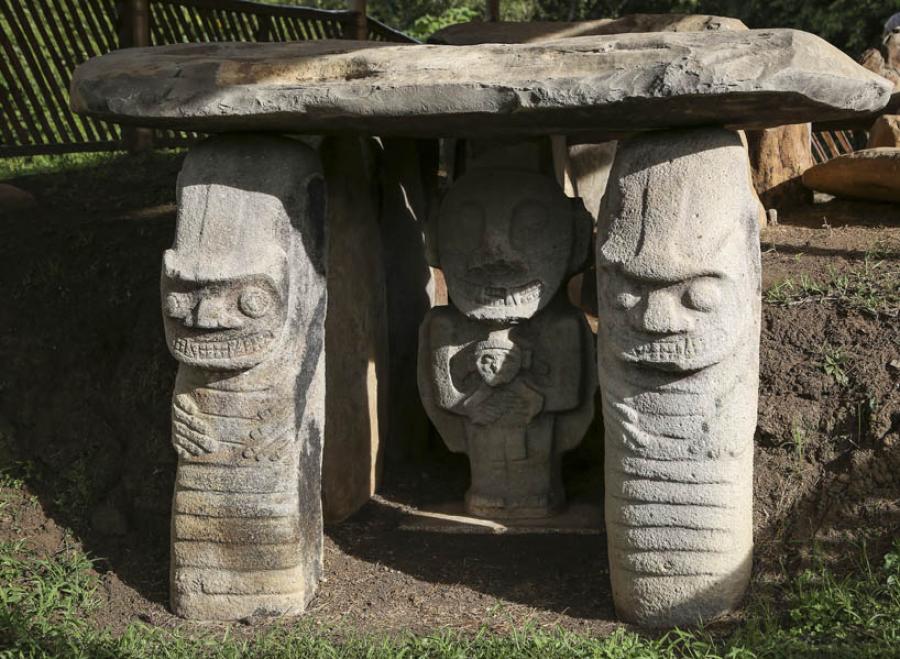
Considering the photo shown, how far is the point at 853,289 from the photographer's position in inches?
187

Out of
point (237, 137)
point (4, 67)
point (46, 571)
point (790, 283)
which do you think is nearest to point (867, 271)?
point (790, 283)

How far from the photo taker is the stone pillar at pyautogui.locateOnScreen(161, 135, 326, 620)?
3.92m

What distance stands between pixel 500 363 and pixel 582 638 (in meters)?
1.19

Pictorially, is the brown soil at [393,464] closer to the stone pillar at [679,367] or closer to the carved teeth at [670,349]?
the stone pillar at [679,367]

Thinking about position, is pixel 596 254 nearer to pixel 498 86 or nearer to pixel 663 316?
pixel 663 316

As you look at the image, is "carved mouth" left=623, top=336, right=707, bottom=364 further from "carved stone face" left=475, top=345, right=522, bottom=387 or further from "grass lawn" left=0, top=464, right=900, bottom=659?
"carved stone face" left=475, top=345, right=522, bottom=387

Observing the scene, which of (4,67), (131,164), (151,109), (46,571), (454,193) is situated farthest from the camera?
(4,67)

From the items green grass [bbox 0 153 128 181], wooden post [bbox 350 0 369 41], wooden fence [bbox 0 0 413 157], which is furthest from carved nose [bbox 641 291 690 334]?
green grass [bbox 0 153 128 181]

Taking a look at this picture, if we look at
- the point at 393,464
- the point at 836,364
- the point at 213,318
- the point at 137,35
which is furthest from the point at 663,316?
the point at 137,35

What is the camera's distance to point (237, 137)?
4.11 meters

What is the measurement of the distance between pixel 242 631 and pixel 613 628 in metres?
1.16

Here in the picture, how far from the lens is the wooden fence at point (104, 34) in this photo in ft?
26.8

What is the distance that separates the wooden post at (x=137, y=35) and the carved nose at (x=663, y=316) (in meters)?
5.06

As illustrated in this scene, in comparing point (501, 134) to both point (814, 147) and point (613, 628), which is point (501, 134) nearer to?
point (613, 628)
